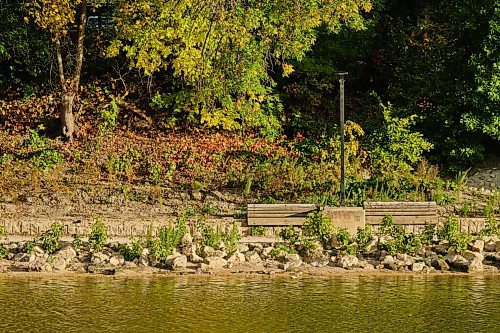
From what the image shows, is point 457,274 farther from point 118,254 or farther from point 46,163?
point 46,163

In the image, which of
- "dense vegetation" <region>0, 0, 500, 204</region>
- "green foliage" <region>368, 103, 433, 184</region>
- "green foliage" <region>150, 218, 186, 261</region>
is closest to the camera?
"green foliage" <region>150, 218, 186, 261</region>

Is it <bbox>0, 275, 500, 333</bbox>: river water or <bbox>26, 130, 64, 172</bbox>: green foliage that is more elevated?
<bbox>26, 130, 64, 172</bbox>: green foliage

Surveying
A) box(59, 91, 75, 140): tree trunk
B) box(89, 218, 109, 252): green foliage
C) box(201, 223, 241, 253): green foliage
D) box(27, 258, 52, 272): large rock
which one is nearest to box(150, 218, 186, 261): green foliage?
box(201, 223, 241, 253): green foliage

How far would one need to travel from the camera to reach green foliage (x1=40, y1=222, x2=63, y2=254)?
49.1 feet

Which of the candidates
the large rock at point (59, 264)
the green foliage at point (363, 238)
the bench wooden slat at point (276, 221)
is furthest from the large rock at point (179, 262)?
the green foliage at point (363, 238)

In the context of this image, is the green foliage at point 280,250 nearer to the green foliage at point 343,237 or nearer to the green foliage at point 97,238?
the green foliage at point 343,237

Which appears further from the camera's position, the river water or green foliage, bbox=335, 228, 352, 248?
green foliage, bbox=335, 228, 352, 248

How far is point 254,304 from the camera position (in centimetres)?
1198

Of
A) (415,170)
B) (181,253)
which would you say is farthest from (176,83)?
(181,253)

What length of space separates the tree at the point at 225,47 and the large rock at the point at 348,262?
475 centimetres

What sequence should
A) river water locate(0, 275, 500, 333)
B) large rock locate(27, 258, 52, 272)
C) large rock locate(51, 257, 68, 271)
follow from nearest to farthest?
Result: 1. river water locate(0, 275, 500, 333)
2. large rock locate(27, 258, 52, 272)
3. large rock locate(51, 257, 68, 271)

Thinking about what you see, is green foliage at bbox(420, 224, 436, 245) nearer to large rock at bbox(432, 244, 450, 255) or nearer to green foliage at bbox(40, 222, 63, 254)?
large rock at bbox(432, 244, 450, 255)

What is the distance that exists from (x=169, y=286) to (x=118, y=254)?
197 centimetres

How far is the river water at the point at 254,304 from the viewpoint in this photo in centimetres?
1077
